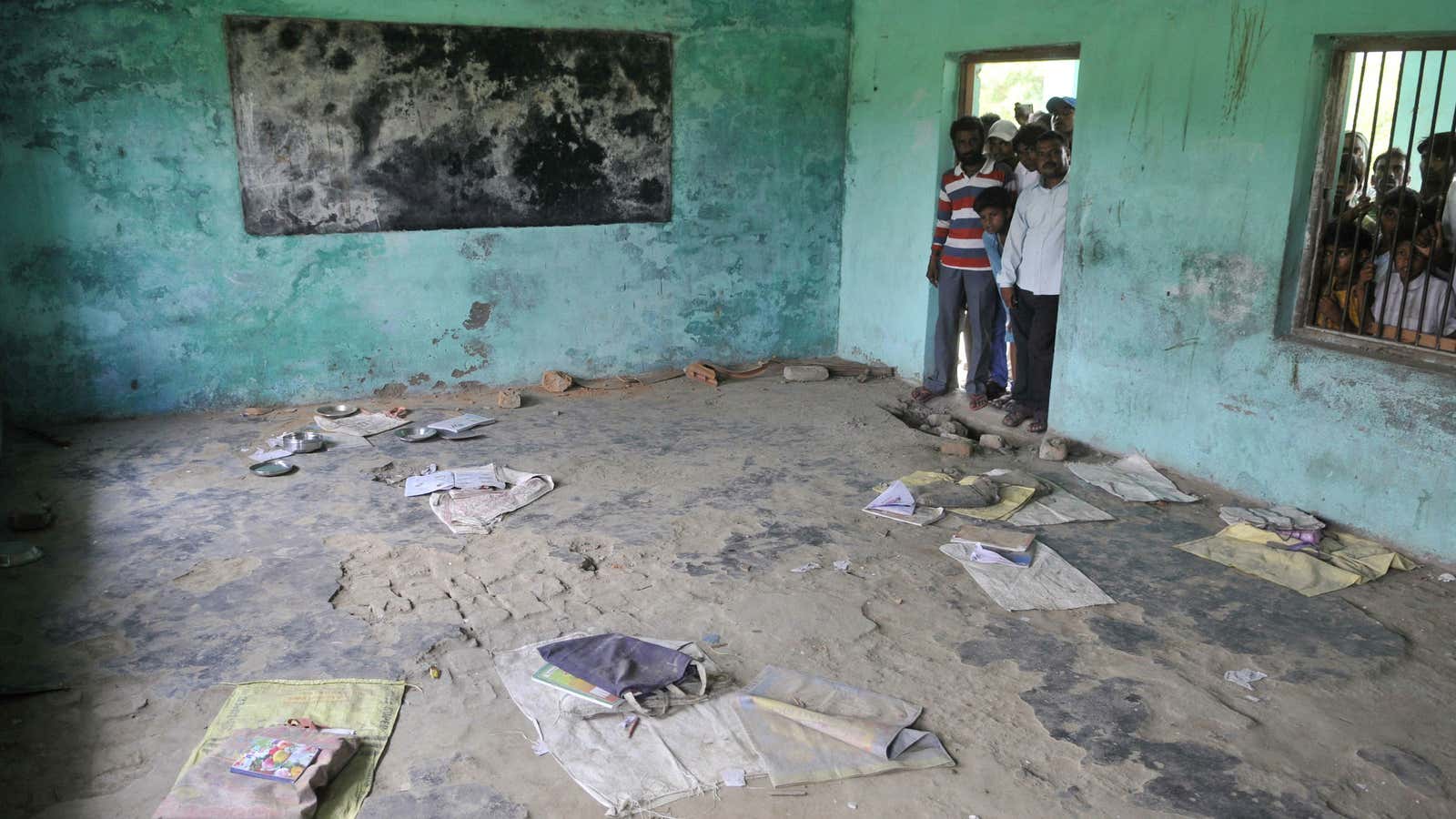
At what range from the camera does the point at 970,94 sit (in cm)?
637

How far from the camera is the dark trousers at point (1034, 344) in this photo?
18.9ft

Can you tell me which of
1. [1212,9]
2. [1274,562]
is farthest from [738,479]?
[1212,9]

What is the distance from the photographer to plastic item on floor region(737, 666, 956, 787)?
9.23 ft

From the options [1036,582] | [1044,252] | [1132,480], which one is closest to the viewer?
[1036,582]

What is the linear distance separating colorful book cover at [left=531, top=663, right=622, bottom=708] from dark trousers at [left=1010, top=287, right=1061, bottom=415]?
353 centimetres

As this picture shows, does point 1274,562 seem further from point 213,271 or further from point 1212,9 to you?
point 213,271

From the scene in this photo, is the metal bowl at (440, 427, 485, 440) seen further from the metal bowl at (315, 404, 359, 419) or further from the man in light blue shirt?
the man in light blue shirt

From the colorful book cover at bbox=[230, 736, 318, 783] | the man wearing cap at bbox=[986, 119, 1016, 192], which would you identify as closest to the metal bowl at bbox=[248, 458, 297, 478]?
the colorful book cover at bbox=[230, 736, 318, 783]

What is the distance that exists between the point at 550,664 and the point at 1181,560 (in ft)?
8.32

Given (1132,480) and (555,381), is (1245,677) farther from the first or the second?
(555,381)

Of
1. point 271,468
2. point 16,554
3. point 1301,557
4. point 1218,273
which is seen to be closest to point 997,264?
point 1218,273

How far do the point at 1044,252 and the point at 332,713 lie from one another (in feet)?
13.9

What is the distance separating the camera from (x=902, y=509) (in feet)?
15.2

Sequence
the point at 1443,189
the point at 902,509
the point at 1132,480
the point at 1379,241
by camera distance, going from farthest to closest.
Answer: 1. the point at 1132,480
2. the point at 902,509
3. the point at 1379,241
4. the point at 1443,189
